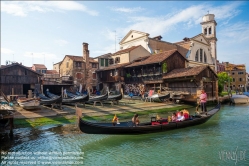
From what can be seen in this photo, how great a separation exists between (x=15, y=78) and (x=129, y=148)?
19558 mm

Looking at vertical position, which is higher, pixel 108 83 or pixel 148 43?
pixel 148 43

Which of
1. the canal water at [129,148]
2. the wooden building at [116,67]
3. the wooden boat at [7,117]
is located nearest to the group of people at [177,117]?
the canal water at [129,148]

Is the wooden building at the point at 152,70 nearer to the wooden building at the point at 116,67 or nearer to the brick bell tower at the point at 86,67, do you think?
the wooden building at the point at 116,67

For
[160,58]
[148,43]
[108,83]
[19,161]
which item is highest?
[148,43]

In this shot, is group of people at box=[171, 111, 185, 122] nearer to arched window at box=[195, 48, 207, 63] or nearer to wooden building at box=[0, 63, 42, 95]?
wooden building at box=[0, 63, 42, 95]

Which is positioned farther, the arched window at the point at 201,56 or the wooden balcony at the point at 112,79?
the arched window at the point at 201,56

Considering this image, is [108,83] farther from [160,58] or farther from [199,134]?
[199,134]

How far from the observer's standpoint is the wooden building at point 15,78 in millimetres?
22672

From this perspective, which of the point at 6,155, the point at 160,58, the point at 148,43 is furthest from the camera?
the point at 148,43

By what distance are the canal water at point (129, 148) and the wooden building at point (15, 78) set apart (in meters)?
12.5

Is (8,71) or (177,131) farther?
(8,71)

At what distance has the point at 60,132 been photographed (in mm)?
12352

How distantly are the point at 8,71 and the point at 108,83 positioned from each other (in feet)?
49.5

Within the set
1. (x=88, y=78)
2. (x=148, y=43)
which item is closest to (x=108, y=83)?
(x=88, y=78)
